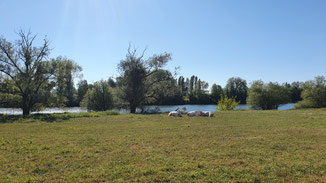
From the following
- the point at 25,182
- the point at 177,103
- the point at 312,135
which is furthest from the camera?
the point at 177,103

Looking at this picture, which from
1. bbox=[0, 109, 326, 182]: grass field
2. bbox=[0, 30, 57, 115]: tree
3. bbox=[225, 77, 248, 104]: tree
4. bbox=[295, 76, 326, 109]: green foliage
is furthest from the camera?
bbox=[225, 77, 248, 104]: tree

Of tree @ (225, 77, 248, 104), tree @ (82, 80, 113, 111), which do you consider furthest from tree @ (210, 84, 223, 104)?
tree @ (82, 80, 113, 111)

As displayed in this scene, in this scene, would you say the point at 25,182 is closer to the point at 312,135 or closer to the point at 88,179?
the point at 88,179

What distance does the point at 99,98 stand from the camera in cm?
4128

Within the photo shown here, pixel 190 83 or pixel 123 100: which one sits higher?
pixel 190 83

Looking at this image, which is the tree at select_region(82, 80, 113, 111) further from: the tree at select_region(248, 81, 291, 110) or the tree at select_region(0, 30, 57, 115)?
the tree at select_region(248, 81, 291, 110)

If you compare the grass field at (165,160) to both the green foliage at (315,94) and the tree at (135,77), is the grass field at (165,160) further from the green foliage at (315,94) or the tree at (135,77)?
the green foliage at (315,94)

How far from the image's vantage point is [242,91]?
274 ft

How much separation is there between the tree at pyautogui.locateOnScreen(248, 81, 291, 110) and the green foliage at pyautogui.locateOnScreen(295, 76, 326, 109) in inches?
337

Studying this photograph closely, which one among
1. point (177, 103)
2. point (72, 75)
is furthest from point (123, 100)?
point (177, 103)

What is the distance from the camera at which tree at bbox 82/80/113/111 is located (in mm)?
41072

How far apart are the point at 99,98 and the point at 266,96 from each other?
41403 millimetres

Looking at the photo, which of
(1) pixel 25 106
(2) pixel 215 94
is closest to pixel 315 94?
(2) pixel 215 94

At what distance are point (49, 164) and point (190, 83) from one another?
110278 mm
